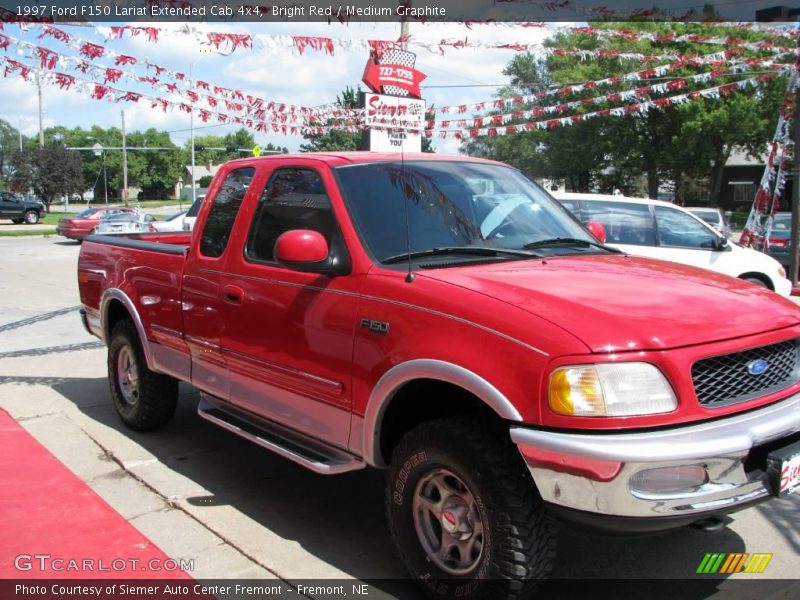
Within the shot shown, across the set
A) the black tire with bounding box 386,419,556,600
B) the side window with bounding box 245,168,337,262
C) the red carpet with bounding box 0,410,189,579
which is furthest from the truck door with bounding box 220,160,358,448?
the red carpet with bounding box 0,410,189,579

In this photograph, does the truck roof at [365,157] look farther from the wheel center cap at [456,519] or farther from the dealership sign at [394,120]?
the dealership sign at [394,120]

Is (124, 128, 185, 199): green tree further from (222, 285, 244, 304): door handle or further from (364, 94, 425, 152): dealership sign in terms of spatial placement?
(222, 285, 244, 304): door handle

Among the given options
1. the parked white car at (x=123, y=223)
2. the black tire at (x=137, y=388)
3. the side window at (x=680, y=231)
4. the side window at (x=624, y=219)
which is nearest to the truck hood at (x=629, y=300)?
the black tire at (x=137, y=388)

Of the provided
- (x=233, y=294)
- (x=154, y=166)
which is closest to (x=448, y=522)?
(x=233, y=294)

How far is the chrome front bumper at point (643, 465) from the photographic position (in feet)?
8.88

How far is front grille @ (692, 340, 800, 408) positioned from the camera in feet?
9.64

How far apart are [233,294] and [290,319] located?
617 millimetres

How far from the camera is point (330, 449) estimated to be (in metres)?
3.86

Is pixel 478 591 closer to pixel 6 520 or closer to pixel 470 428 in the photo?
pixel 470 428

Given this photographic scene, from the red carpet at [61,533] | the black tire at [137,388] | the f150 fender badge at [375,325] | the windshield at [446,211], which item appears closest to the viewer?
the f150 fender badge at [375,325]

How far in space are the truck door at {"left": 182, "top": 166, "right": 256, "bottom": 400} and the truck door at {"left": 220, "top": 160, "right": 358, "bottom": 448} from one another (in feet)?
0.41

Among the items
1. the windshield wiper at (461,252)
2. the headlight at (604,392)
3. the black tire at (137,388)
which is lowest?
the black tire at (137,388)

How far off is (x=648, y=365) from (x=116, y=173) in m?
116

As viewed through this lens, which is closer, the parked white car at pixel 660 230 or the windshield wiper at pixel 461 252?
the windshield wiper at pixel 461 252
